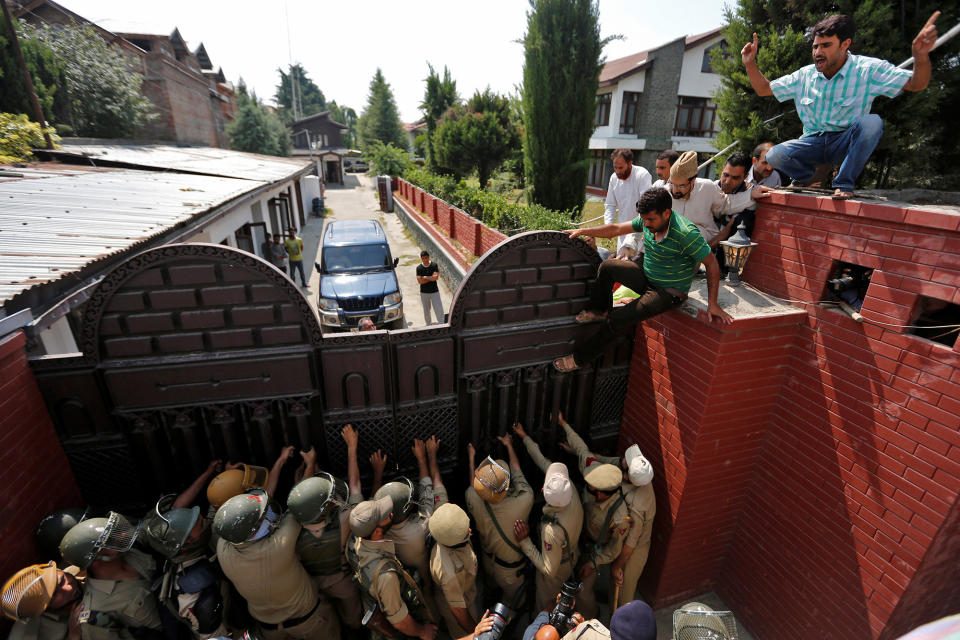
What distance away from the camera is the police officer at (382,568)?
8.38 ft

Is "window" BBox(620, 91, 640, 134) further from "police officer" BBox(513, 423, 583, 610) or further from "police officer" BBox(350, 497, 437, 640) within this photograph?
"police officer" BBox(350, 497, 437, 640)

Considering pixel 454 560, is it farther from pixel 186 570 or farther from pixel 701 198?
pixel 701 198

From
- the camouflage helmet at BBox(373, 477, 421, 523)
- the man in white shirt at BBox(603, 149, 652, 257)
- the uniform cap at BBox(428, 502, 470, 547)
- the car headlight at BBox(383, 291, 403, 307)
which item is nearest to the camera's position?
the uniform cap at BBox(428, 502, 470, 547)

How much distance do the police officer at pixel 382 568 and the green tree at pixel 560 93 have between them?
12696 millimetres

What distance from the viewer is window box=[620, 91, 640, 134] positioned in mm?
23594

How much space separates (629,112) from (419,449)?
26.2 metres

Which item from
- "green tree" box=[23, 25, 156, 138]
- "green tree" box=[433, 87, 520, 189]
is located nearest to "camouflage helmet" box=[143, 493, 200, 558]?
"green tree" box=[433, 87, 520, 189]

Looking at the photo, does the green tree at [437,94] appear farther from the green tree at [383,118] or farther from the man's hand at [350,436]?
the man's hand at [350,436]

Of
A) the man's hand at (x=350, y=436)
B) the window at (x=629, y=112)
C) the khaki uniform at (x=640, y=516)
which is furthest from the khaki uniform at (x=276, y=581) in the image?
the window at (x=629, y=112)

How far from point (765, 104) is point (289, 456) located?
34.5ft

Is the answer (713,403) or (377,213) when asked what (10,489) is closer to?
(713,403)

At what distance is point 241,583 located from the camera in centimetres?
251

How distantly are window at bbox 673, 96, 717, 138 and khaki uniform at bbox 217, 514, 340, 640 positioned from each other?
28652 mm

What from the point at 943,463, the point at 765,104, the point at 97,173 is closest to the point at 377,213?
the point at 97,173
